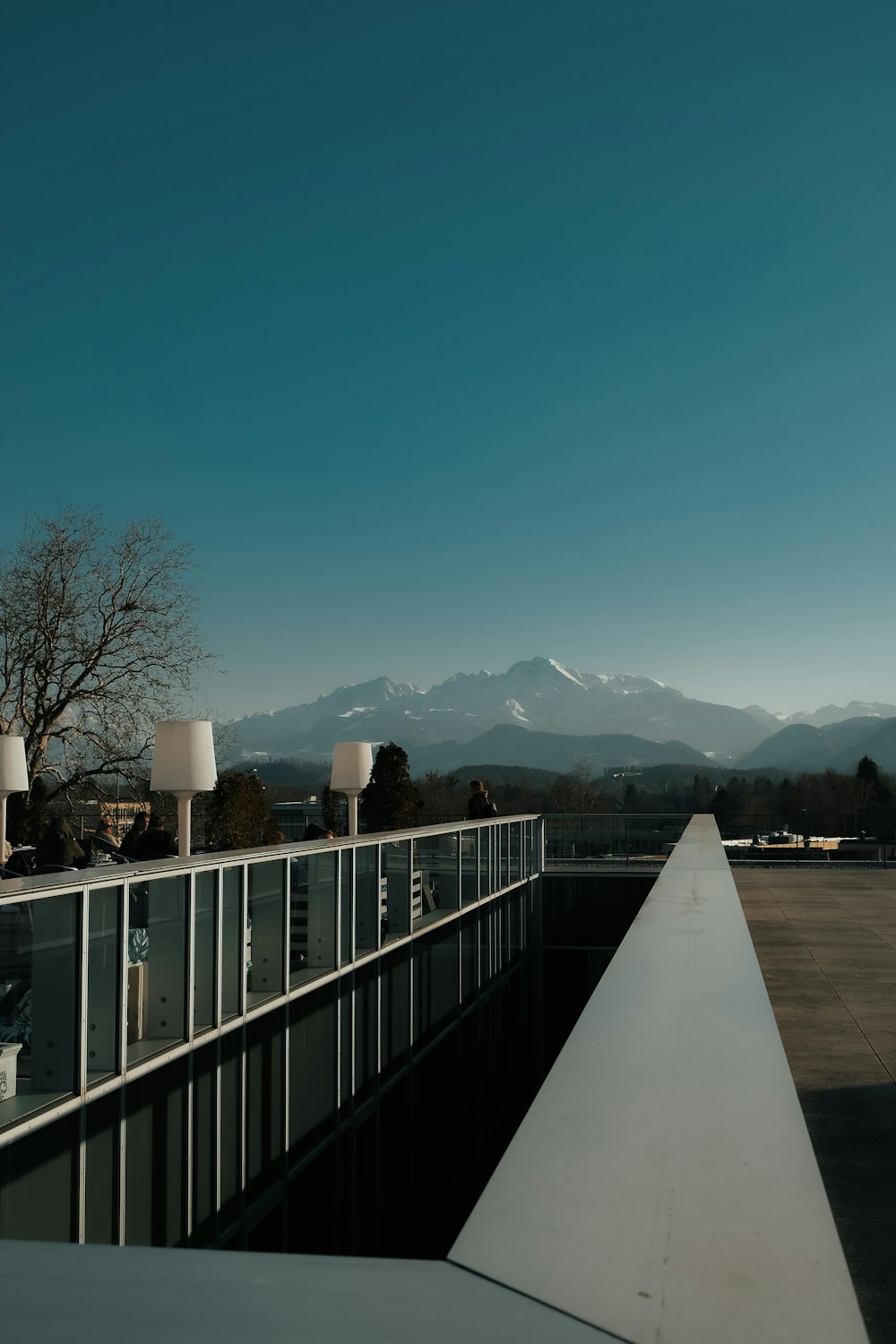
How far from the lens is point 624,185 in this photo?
20031mm

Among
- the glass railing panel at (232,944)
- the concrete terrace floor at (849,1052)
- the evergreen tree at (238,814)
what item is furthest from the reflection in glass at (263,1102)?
the evergreen tree at (238,814)

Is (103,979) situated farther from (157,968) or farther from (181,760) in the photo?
(181,760)

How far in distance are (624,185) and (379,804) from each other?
22.6 meters

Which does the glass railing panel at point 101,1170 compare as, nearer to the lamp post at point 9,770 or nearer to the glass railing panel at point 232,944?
the glass railing panel at point 232,944

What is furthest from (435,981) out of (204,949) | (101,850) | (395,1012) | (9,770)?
(204,949)

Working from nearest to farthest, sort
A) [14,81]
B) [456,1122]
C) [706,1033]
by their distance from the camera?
[706,1033]
[456,1122]
[14,81]

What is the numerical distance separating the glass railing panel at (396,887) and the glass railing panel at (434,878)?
18 centimetres

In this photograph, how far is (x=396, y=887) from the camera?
9.66 m

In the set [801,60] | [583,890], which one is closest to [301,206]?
[801,60]

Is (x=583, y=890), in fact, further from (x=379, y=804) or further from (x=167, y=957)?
(x=379, y=804)

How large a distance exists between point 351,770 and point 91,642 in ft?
55.5

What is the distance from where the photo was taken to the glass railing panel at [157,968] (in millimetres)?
5066

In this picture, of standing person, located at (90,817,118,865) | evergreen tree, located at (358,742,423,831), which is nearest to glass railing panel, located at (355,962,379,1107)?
standing person, located at (90,817,118,865)

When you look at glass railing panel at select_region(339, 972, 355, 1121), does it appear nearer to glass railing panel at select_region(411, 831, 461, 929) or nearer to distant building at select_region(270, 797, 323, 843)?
glass railing panel at select_region(411, 831, 461, 929)
